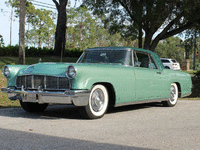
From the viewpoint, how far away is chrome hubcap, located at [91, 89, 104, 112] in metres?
6.35

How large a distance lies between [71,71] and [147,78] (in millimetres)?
2354

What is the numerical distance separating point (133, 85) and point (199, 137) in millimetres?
2443

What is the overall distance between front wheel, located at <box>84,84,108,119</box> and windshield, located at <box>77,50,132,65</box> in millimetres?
1092

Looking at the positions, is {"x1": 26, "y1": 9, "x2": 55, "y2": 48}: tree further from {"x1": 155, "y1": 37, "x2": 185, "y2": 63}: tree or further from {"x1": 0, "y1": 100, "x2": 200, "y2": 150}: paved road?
{"x1": 0, "y1": 100, "x2": 200, "y2": 150}: paved road

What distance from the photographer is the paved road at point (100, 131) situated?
14.3 ft

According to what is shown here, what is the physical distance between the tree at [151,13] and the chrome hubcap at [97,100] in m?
14.2

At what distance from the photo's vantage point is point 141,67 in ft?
25.2

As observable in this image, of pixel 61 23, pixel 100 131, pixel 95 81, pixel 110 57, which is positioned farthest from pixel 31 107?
pixel 61 23

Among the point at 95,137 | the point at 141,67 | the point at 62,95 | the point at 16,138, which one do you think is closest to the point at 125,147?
the point at 95,137

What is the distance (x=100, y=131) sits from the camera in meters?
5.24

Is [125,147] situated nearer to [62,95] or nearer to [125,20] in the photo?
[62,95]

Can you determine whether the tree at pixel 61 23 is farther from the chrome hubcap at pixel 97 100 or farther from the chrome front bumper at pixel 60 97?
the chrome front bumper at pixel 60 97

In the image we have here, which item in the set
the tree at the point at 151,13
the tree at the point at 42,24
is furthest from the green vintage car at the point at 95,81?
the tree at the point at 42,24

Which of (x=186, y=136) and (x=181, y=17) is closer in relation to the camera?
(x=186, y=136)
